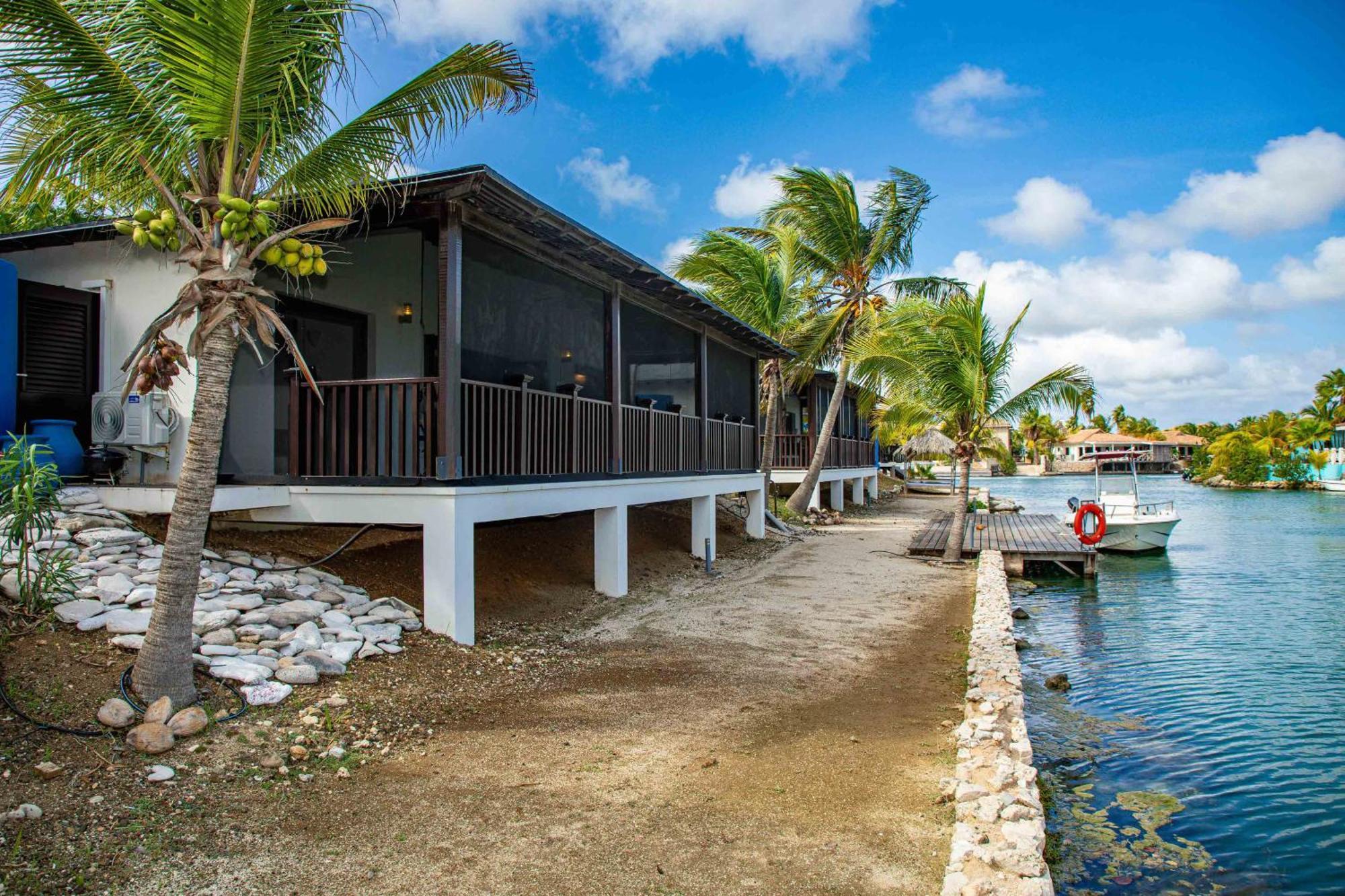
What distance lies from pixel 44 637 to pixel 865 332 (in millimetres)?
18507

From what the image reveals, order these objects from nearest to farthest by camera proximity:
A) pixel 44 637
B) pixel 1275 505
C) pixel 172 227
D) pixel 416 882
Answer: pixel 416 882 < pixel 172 227 < pixel 44 637 < pixel 1275 505

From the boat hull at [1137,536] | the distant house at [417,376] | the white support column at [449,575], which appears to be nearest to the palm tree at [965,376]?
the distant house at [417,376]

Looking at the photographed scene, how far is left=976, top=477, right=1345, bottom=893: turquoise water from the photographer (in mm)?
4688

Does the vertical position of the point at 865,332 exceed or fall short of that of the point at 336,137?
it exceeds it

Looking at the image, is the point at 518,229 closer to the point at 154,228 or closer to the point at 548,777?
the point at 154,228

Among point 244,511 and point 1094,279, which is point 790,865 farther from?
point 1094,279

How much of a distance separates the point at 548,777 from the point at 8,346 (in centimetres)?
648

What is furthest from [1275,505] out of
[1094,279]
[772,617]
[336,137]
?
[336,137]

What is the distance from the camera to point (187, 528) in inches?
170

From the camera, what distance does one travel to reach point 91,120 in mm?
4477

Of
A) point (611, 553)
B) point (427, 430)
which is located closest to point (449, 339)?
point (427, 430)

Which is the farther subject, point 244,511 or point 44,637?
point 244,511

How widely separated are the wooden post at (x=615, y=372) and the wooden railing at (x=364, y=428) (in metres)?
2.95

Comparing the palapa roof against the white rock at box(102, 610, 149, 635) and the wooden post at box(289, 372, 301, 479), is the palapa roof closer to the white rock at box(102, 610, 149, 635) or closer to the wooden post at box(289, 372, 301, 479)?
the wooden post at box(289, 372, 301, 479)
